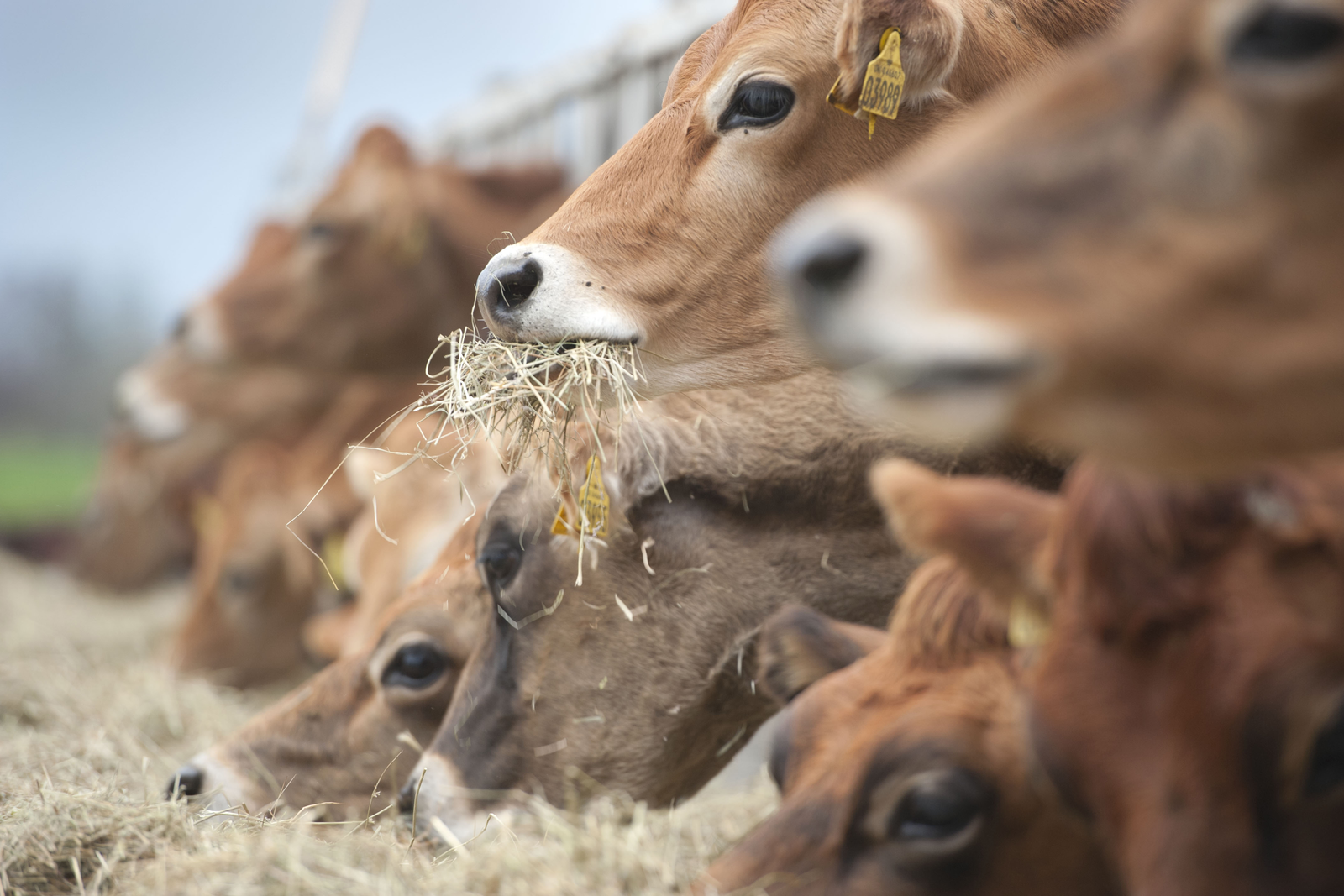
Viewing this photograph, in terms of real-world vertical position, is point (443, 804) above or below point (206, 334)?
above

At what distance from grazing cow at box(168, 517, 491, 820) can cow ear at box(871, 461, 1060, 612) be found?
1686mm

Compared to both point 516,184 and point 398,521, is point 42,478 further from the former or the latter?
point 398,521

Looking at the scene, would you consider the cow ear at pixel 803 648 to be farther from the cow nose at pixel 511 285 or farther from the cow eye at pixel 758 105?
the cow eye at pixel 758 105

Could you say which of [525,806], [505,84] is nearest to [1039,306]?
[525,806]

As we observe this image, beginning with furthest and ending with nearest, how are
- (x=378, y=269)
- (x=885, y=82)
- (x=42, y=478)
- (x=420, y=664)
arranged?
1. (x=42, y=478)
2. (x=378, y=269)
3. (x=420, y=664)
4. (x=885, y=82)

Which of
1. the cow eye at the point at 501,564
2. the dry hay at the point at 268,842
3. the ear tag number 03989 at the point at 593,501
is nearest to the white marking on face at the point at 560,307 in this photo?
the ear tag number 03989 at the point at 593,501

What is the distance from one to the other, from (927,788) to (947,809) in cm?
4

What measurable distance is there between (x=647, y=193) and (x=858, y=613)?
1160 millimetres

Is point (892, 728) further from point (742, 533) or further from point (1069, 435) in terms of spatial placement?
point (742, 533)

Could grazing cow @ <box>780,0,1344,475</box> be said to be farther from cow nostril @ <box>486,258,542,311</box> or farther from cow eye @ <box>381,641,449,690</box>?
cow eye @ <box>381,641,449,690</box>

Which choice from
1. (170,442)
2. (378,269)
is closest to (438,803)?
(378,269)

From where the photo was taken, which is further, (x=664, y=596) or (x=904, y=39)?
(x=664, y=596)

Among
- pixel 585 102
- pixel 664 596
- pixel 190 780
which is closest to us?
pixel 664 596

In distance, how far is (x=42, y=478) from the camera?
21016mm
